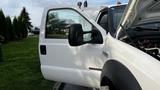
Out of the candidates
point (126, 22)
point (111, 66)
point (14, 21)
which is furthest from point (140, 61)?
point (14, 21)

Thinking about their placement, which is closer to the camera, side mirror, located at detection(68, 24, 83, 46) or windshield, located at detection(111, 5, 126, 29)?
side mirror, located at detection(68, 24, 83, 46)

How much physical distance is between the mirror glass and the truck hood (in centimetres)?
219

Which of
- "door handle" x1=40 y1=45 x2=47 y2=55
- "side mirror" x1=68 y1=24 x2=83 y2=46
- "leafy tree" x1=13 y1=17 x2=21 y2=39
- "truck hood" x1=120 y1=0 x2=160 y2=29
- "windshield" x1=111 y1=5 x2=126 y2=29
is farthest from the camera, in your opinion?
"leafy tree" x1=13 y1=17 x2=21 y2=39

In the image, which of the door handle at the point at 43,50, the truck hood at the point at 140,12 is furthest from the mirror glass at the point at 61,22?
the truck hood at the point at 140,12

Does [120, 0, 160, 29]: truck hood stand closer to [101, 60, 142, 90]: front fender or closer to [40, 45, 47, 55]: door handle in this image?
[101, 60, 142, 90]: front fender

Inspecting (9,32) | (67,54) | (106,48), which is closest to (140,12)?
(106,48)

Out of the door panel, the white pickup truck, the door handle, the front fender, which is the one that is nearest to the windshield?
the white pickup truck

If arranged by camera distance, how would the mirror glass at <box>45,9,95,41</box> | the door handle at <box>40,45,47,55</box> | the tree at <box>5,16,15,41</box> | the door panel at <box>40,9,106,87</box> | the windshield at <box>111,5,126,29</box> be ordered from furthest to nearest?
the tree at <box>5,16,15,41</box>
the door handle at <box>40,45,47,55</box>
the mirror glass at <box>45,9,95,41</box>
the windshield at <box>111,5,126,29</box>
the door panel at <box>40,9,106,87</box>

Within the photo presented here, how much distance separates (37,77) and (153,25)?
8.86 meters

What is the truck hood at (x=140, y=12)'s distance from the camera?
4.89 m

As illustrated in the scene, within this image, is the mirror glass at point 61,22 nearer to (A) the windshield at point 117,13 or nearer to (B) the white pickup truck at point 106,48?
(B) the white pickup truck at point 106,48

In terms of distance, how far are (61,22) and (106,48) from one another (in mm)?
2540

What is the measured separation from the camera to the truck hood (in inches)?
192

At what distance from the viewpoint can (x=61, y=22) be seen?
8.30m
